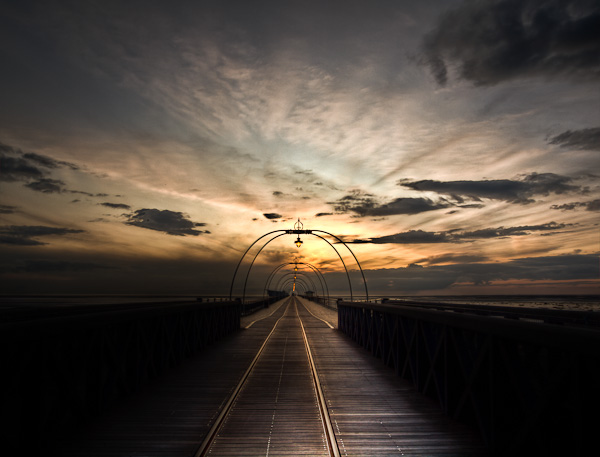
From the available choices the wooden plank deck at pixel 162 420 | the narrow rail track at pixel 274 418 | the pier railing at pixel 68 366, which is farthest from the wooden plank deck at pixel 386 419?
the pier railing at pixel 68 366

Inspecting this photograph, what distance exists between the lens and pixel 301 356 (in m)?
13.2

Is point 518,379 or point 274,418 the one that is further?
point 274,418

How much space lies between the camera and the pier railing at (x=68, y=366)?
14.8 ft

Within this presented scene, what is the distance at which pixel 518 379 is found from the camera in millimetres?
4289

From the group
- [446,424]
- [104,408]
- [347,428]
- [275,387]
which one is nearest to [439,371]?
[446,424]

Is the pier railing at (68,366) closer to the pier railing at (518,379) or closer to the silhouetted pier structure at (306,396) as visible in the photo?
the silhouetted pier structure at (306,396)

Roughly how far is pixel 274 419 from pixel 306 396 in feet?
5.19

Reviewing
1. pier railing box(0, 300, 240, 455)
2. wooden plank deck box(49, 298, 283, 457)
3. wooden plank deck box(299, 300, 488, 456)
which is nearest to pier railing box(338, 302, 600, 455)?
wooden plank deck box(299, 300, 488, 456)

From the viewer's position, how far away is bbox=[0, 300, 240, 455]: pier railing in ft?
14.8

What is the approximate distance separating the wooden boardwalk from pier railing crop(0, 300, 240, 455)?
1.10 ft

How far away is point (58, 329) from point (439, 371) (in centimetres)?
582

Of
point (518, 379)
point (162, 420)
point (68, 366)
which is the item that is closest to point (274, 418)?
point (162, 420)

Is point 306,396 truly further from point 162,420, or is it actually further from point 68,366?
point 68,366

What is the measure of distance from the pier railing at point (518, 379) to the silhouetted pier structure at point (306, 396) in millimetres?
13
